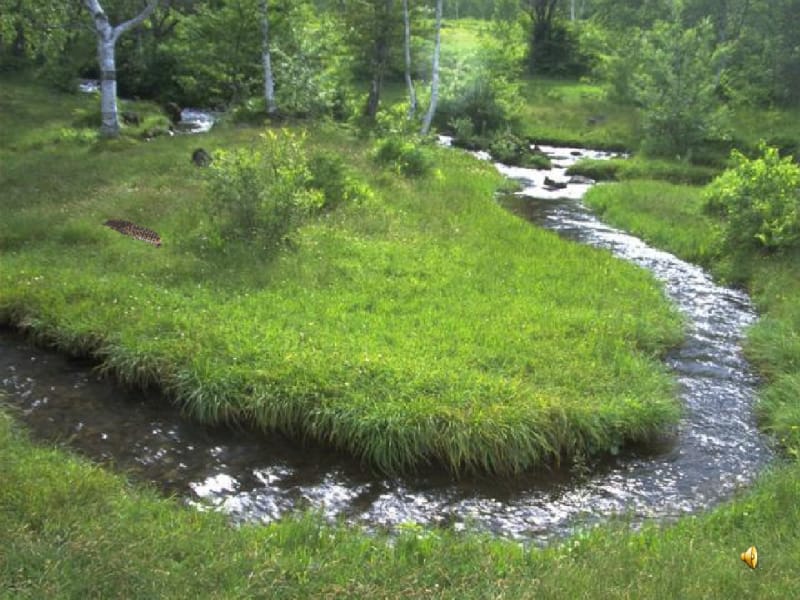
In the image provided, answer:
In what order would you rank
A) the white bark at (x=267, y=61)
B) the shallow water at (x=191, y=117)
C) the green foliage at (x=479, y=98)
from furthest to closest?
the green foliage at (x=479, y=98), the shallow water at (x=191, y=117), the white bark at (x=267, y=61)

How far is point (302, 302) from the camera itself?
42.6 feet

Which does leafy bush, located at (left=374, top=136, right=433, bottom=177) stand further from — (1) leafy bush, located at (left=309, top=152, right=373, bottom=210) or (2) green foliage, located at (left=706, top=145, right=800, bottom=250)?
(2) green foliage, located at (left=706, top=145, right=800, bottom=250)

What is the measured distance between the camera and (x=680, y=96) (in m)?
33.9

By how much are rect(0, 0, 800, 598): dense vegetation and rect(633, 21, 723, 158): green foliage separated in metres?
0.12

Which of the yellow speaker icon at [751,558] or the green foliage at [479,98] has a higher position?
the green foliage at [479,98]

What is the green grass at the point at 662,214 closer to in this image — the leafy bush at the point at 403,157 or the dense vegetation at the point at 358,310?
the dense vegetation at the point at 358,310

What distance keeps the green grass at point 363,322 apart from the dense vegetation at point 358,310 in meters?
0.05

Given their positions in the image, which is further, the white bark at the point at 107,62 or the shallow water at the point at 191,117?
the shallow water at the point at 191,117

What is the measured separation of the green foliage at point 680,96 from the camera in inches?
1329

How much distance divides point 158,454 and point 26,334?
14.5 ft

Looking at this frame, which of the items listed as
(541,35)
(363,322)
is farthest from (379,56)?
(541,35)

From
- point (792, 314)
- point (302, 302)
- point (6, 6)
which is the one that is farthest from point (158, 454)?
point (6, 6)

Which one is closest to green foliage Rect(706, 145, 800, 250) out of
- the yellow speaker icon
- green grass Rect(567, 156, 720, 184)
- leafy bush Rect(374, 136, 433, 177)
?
leafy bush Rect(374, 136, 433, 177)

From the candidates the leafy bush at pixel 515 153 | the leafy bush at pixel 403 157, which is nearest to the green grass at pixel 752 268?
the leafy bush at pixel 403 157
